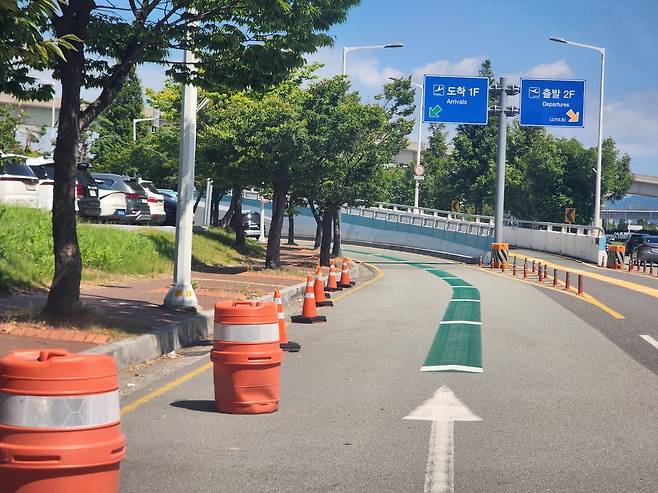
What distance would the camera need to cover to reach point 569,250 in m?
54.6

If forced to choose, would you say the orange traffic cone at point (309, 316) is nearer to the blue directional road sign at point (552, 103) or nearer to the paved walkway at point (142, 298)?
the paved walkway at point (142, 298)

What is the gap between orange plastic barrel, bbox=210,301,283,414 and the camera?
8516 millimetres

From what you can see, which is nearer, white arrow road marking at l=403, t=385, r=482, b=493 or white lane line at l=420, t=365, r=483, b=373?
white arrow road marking at l=403, t=385, r=482, b=493

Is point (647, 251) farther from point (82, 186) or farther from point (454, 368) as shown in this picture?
point (454, 368)

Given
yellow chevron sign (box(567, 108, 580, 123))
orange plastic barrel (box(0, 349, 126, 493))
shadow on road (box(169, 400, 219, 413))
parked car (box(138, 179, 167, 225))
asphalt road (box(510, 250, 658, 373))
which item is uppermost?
yellow chevron sign (box(567, 108, 580, 123))

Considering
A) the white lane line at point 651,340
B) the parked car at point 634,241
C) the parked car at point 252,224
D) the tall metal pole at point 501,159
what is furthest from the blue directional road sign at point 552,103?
the white lane line at point 651,340

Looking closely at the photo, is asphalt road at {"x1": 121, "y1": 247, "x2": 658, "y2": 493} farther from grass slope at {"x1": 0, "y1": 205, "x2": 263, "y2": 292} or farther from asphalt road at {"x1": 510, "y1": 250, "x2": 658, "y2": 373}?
grass slope at {"x1": 0, "y1": 205, "x2": 263, "y2": 292}

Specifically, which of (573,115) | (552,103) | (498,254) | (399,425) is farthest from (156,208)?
(399,425)

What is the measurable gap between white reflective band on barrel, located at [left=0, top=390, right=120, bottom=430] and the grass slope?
1215 centimetres

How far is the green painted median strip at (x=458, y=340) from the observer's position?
39.3ft

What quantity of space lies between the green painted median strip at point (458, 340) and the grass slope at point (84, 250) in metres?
7.43

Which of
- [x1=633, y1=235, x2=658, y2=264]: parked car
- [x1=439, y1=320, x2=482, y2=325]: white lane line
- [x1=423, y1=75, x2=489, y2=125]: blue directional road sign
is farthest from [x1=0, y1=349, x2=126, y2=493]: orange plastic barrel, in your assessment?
[x1=633, y1=235, x2=658, y2=264]: parked car

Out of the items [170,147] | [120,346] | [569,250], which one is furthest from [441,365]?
[569,250]

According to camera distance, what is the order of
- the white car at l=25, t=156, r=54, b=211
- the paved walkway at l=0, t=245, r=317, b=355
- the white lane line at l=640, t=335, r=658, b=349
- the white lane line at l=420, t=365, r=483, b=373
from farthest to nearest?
the white car at l=25, t=156, r=54, b=211 → the white lane line at l=640, t=335, r=658, b=349 → the paved walkway at l=0, t=245, r=317, b=355 → the white lane line at l=420, t=365, r=483, b=373
